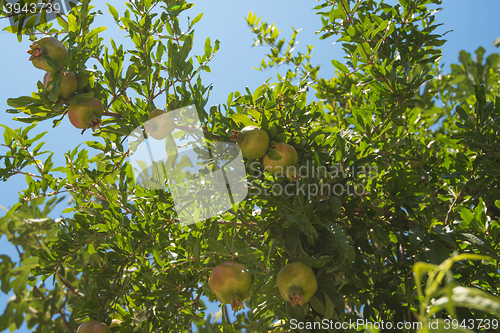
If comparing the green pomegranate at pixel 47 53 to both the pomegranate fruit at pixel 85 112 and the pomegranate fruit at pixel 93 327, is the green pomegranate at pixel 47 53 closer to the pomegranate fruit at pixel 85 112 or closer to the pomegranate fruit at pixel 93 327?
the pomegranate fruit at pixel 85 112

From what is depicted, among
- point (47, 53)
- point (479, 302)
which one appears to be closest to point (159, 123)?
point (47, 53)

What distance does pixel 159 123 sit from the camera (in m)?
1.48

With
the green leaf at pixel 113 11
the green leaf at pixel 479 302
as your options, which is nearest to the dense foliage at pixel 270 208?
the green leaf at pixel 113 11

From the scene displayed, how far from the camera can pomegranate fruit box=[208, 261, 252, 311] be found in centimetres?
133

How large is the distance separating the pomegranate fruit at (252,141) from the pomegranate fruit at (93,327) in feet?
3.45

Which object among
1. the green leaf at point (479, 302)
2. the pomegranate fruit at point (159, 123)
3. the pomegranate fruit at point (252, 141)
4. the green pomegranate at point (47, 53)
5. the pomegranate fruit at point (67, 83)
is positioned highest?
the green pomegranate at point (47, 53)

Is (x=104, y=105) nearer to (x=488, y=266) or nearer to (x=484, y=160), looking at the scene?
(x=484, y=160)

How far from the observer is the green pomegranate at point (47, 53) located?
1.37 metres

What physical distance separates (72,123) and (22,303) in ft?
5.48

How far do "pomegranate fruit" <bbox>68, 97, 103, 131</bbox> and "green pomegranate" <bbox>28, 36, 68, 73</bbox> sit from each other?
0.17m

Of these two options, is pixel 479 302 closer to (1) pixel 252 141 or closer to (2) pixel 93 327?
(1) pixel 252 141

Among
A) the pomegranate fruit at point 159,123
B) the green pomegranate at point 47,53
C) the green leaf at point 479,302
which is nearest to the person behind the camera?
the green leaf at point 479,302

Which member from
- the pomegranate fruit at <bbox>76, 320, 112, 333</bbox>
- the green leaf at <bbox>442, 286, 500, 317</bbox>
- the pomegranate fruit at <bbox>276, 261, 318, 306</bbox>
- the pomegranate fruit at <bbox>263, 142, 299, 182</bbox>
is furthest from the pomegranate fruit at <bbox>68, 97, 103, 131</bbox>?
the green leaf at <bbox>442, 286, 500, 317</bbox>

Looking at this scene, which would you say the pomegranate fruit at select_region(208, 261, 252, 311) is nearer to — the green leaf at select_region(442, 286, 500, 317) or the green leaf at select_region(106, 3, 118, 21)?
the green leaf at select_region(442, 286, 500, 317)
